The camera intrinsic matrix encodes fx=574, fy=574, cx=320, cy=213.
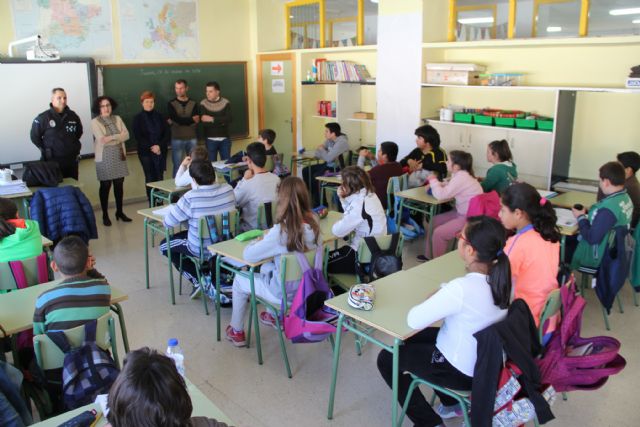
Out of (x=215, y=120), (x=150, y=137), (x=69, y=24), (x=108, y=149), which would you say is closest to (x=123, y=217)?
(x=108, y=149)

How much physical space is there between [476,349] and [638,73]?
407cm

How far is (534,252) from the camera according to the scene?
300cm

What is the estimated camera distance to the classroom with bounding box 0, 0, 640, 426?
2760mm

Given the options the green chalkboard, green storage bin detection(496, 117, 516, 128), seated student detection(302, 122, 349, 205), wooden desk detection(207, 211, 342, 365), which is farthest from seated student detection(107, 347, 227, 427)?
the green chalkboard

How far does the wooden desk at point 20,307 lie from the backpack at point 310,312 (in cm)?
93

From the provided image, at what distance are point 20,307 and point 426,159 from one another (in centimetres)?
436

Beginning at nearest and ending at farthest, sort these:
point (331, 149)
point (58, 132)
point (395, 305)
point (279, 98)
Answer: point (395, 305), point (58, 132), point (331, 149), point (279, 98)

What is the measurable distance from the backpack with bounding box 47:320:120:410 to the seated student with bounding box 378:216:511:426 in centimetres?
132

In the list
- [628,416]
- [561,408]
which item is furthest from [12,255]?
[628,416]

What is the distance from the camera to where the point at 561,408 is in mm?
3248

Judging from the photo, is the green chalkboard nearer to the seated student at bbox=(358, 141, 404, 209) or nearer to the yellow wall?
the yellow wall

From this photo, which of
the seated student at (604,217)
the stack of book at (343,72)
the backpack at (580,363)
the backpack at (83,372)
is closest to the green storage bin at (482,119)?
the stack of book at (343,72)

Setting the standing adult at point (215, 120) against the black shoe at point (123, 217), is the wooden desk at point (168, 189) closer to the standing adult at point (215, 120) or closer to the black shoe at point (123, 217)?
the black shoe at point (123, 217)

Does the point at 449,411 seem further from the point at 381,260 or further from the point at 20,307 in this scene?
the point at 20,307
